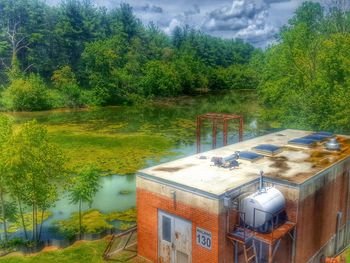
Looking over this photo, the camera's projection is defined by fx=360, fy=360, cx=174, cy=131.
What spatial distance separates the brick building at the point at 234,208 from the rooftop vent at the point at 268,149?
1.40ft

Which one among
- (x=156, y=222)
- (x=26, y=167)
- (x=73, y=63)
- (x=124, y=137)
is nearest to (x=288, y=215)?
(x=156, y=222)

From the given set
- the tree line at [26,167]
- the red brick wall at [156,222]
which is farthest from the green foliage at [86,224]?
the red brick wall at [156,222]

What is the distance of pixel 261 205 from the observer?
13773mm

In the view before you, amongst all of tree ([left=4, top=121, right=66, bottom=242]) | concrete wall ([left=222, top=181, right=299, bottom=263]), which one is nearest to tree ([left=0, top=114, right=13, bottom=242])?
tree ([left=4, top=121, right=66, bottom=242])

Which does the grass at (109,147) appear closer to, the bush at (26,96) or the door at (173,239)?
the door at (173,239)

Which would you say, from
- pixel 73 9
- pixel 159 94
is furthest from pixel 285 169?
pixel 73 9

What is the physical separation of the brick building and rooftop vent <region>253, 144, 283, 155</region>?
0.43 m

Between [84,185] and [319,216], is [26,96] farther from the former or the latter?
[319,216]

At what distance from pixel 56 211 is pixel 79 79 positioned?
7121cm

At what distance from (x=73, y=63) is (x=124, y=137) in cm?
5530

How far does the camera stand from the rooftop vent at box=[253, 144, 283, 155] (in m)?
20.4

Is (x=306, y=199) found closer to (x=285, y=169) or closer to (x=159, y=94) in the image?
(x=285, y=169)

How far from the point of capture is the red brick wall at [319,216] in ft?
51.5

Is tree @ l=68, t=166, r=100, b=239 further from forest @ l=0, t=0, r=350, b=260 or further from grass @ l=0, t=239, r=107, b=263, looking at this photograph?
grass @ l=0, t=239, r=107, b=263
